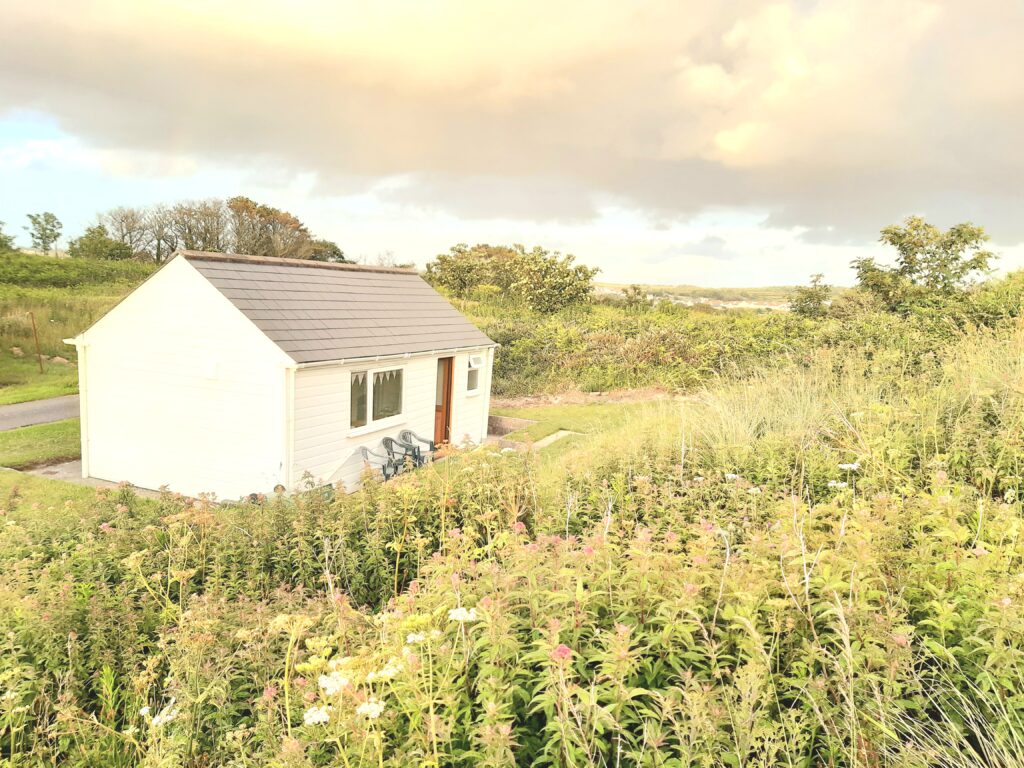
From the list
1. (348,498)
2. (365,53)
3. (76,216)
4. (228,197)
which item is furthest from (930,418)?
(228,197)

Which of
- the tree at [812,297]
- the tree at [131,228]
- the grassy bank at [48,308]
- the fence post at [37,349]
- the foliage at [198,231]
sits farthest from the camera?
the tree at [131,228]

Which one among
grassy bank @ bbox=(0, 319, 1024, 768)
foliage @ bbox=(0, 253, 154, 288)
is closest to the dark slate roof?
grassy bank @ bbox=(0, 319, 1024, 768)

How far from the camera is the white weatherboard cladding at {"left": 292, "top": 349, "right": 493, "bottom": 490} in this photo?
905cm

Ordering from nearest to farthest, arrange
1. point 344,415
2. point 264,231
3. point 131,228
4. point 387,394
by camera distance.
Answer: point 344,415 < point 387,394 < point 131,228 < point 264,231

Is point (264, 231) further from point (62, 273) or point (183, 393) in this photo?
point (183, 393)

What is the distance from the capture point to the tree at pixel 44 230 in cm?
3612

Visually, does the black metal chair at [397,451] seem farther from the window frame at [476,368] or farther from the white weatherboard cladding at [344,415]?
the window frame at [476,368]

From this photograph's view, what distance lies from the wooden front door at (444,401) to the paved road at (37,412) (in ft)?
30.1

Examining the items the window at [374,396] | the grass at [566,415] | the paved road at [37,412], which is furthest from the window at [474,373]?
the paved road at [37,412]

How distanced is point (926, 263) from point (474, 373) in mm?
15278

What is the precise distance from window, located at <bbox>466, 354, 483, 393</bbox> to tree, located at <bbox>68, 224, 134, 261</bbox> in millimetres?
35627

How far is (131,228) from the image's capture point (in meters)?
41.3

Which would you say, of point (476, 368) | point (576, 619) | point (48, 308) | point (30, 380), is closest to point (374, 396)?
point (476, 368)

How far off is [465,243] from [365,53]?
81.5ft
